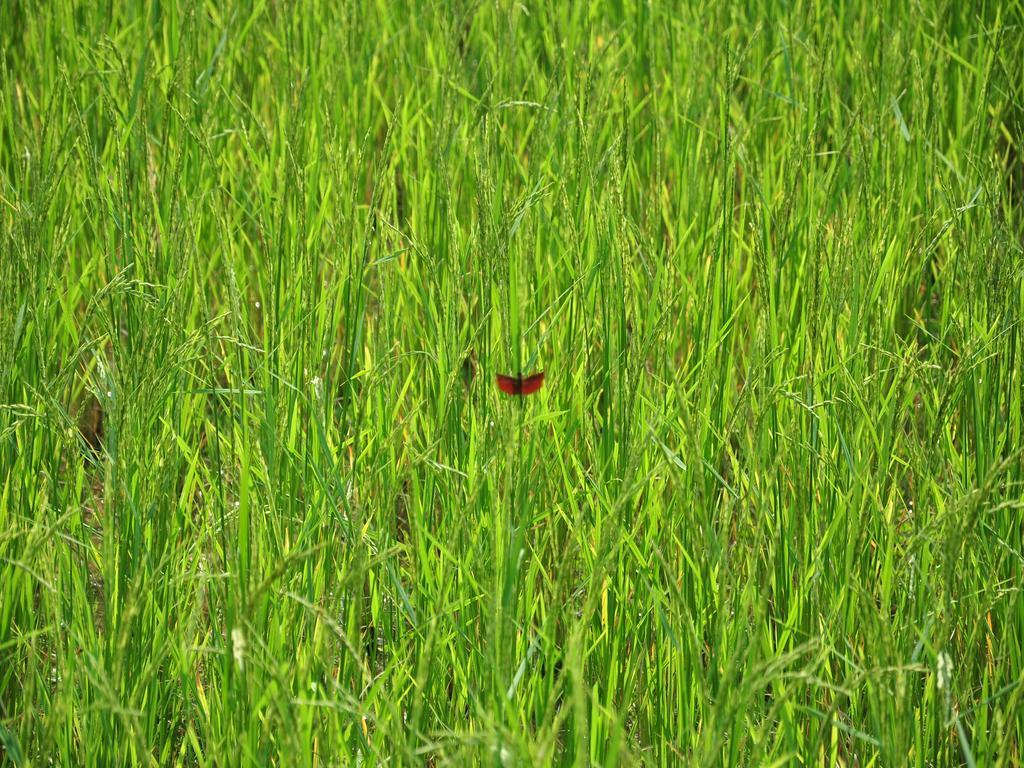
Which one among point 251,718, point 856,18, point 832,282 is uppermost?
point 856,18

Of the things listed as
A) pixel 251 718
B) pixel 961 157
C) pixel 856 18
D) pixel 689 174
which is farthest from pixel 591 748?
pixel 856 18

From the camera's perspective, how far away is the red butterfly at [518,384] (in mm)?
1338

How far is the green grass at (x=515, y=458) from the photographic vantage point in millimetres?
1357

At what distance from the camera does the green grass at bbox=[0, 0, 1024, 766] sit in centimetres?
136

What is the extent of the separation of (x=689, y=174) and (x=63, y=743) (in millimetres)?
1611

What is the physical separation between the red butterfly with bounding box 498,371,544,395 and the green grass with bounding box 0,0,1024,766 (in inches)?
1.7

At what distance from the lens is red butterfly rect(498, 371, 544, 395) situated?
52.7 inches

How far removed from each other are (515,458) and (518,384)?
0.29m

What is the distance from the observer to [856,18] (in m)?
3.09

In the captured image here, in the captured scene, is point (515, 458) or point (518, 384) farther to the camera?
point (515, 458)

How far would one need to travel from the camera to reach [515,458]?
161 cm

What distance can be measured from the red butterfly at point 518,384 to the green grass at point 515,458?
4 cm

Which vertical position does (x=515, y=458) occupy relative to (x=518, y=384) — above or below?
below

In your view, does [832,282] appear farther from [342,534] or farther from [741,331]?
[342,534]
